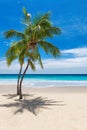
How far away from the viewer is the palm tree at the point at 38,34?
1561cm

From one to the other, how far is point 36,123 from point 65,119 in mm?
1352

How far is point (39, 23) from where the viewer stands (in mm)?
15742

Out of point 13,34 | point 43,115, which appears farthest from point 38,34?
point 43,115

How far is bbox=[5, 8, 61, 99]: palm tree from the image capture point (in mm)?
15613

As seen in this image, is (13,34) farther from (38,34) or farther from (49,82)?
(49,82)

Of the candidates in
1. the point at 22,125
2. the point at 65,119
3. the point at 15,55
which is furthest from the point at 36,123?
the point at 15,55

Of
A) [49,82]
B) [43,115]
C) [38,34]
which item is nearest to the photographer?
[43,115]

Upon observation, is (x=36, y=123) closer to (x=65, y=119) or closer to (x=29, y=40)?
(x=65, y=119)

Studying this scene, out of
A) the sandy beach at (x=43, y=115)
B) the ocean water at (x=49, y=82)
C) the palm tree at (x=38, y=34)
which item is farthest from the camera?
the ocean water at (x=49, y=82)

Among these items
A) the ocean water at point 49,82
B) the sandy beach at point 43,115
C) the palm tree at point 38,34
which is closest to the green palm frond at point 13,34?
the palm tree at point 38,34

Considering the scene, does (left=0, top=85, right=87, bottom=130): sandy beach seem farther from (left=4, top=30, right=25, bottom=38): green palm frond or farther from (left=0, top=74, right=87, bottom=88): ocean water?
(left=0, top=74, right=87, bottom=88): ocean water

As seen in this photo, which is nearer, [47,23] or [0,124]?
[0,124]

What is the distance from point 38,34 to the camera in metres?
15.4

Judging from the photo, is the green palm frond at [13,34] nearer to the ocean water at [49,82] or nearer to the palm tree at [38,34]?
the palm tree at [38,34]
